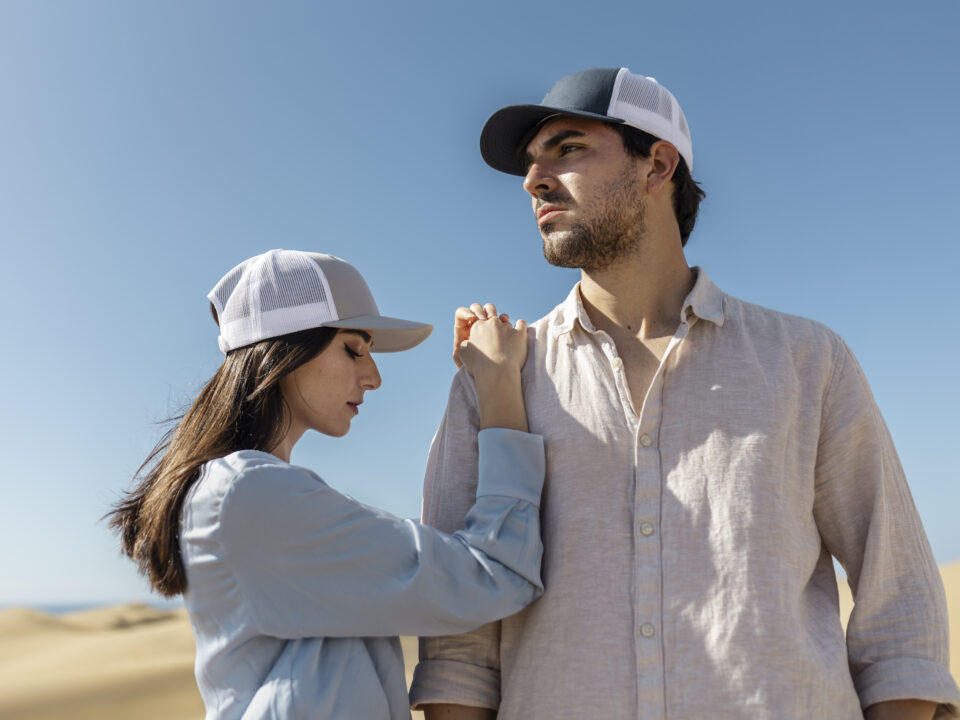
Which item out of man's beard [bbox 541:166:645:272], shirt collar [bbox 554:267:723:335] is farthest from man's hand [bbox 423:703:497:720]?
man's beard [bbox 541:166:645:272]

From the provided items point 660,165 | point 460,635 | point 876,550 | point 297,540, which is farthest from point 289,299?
point 876,550

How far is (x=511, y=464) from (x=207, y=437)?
989 mm

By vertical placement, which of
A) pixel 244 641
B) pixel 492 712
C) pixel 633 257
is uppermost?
pixel 633 257

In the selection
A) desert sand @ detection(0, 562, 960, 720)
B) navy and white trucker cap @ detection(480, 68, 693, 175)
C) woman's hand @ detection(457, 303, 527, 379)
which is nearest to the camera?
woman's hand @ detection(457, 303, 527, 379)

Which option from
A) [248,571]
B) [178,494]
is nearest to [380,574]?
[248,571]

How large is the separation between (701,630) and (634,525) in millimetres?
371

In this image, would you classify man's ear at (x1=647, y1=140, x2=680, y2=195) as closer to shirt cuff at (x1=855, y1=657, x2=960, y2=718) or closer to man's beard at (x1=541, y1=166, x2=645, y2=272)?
man's beard at (x1=541, y1=166, x2=645, y2=272)

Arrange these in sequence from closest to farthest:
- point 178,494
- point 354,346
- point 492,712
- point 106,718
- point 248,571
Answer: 1. point 248,571
2. point 178,494
3. point 492,712
4. point 354,346
5. point 106,718

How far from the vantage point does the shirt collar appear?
10.3 feet

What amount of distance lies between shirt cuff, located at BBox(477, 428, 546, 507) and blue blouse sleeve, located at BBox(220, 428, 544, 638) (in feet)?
0.47

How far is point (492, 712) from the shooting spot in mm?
2875

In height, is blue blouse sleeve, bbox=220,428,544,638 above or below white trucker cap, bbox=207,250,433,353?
below

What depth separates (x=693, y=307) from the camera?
3.14 metres

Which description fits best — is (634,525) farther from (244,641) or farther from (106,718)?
(106,718)
